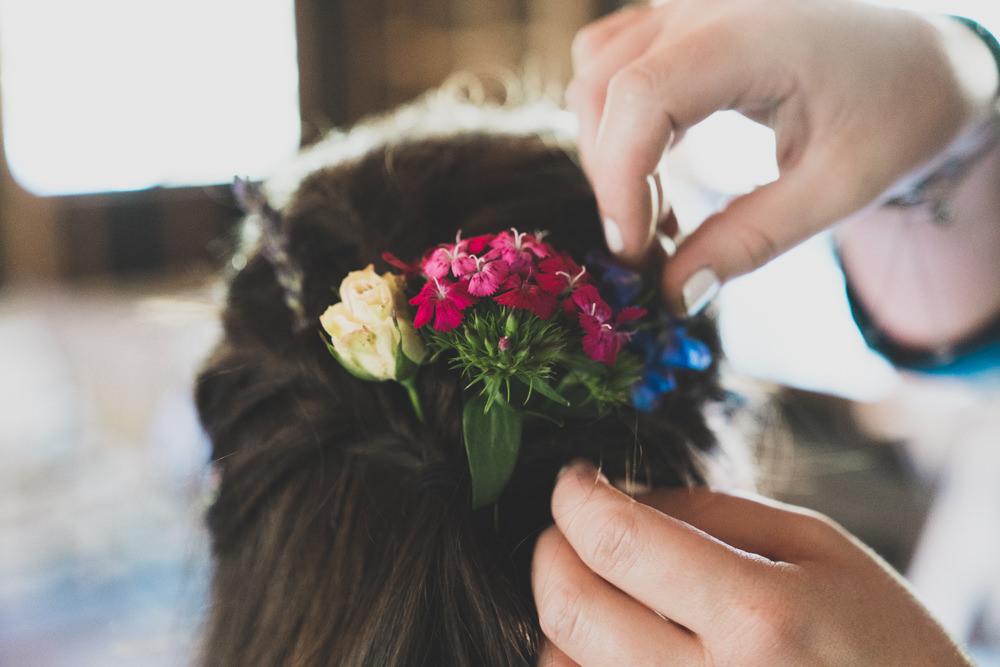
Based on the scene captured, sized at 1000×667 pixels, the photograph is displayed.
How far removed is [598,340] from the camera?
533 millimetres

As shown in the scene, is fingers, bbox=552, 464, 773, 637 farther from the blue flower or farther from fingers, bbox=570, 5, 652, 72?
fingers, bbox=570, 5, 652, 72

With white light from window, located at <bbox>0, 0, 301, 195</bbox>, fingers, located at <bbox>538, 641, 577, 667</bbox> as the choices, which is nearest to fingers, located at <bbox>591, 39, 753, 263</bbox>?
fingers, located at <bbox>538, 641, 577, 667</bbox>

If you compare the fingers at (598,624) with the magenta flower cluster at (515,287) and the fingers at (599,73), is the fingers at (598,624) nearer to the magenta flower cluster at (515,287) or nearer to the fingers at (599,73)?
the magenta flower cluster at (515,287)

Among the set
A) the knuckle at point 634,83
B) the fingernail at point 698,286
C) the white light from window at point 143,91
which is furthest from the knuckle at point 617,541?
the white light from window at point 143,91

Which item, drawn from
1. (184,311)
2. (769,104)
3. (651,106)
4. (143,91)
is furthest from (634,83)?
(143,91)

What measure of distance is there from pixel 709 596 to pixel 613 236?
290 millimetres

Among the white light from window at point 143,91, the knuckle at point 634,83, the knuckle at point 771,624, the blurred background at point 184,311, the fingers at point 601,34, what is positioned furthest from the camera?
the white light from window at point 143,91

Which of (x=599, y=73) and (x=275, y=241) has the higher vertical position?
(x=599, y=73)

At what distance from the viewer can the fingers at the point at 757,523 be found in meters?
0.57

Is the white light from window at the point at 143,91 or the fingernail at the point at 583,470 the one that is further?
the white light from window at the point at 143,91

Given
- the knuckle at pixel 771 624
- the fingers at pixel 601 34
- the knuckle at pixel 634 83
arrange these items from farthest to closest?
the fingers at pixel 601 34 < the knuckle at pixel 634 83 < the knuckle at pixel 771 624

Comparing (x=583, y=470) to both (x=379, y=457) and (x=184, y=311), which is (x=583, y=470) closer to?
(x=379, y=457)

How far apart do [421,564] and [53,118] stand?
3.17m

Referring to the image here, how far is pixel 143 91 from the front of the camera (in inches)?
127
